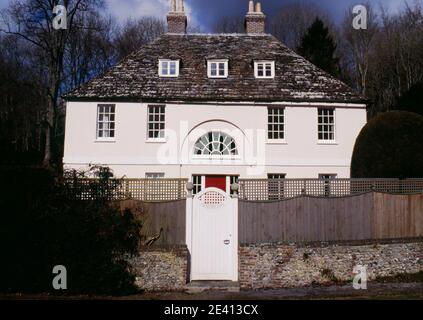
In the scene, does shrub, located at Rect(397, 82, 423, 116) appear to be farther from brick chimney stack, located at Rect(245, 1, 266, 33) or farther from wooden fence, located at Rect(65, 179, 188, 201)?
wooden fence, located at Rect(65, 179, 188, 201)

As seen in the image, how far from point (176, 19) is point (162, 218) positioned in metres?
20.1

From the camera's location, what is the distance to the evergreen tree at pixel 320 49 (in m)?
41.3

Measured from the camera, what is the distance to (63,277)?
466 inches

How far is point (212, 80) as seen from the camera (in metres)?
25.2

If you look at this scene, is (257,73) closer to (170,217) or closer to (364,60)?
(170,217)

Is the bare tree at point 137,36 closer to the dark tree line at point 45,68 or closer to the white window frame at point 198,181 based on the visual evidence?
the dark tree line at point 45,68

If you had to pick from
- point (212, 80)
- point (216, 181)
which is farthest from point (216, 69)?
point (216, 181)

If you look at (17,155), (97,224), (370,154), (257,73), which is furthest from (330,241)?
(17,155)

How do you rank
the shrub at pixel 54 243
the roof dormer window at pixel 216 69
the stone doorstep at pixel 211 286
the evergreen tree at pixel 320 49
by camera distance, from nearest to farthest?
the shrub at pixel 54 243, the stone doorstep at pixel 211 286, the roof dormer window at pixel 216 69, the evergreen tree at pixel 320 49

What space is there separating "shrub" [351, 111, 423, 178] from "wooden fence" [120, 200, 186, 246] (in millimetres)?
7868

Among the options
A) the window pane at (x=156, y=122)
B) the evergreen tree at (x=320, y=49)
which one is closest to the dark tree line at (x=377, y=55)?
the evergreen tree at (x=320, y=49)

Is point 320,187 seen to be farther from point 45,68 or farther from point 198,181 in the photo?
point 45,68

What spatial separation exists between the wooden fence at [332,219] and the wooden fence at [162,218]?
197cm

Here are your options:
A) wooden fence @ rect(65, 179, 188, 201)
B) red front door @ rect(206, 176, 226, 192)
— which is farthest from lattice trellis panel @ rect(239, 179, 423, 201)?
red front door @ rect(206, 176, 226, 192)
